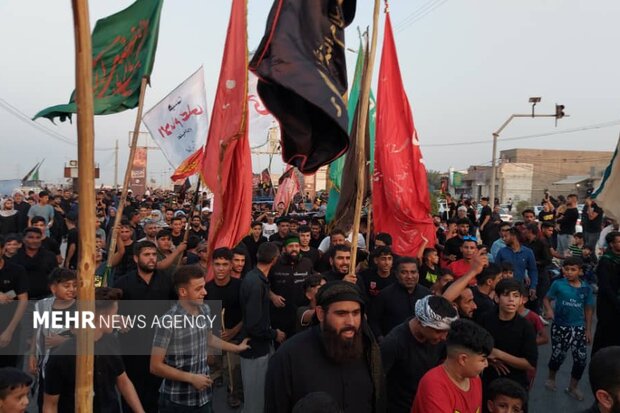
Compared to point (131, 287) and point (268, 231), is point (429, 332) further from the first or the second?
point (268, 231)

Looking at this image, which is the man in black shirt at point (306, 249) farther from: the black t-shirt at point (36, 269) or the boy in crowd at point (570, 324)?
the black t-shirt at point (36, 269)

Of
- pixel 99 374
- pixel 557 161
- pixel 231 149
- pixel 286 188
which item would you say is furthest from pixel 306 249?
pixel 557 161

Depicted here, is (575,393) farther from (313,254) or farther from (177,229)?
(177,229)

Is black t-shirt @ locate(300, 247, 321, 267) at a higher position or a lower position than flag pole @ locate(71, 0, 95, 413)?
lower

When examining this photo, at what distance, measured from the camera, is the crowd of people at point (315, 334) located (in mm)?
2568

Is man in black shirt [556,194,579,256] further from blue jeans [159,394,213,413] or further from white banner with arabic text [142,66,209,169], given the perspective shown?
blue jeans [159,394,213,413]

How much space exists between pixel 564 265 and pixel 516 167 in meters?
57.1

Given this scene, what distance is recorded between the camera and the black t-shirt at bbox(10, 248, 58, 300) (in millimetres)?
Result: 5855

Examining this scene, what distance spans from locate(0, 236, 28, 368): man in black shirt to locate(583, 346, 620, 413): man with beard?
15.5 feet

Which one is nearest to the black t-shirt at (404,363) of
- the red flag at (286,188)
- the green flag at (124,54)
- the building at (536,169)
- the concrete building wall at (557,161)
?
the green flag at (124,54)

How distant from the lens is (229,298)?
500 centimetres

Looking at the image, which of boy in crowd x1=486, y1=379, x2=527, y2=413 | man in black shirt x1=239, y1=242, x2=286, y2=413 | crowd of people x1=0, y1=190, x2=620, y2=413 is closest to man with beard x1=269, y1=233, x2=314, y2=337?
crowd of people x1=0, y1=190, x2=620, y2=413

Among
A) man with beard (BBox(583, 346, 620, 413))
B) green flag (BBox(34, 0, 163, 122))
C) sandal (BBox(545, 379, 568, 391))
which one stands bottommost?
sandal (BBox(545, 379, 568, 391))

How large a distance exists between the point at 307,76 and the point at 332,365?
171 centimetres
